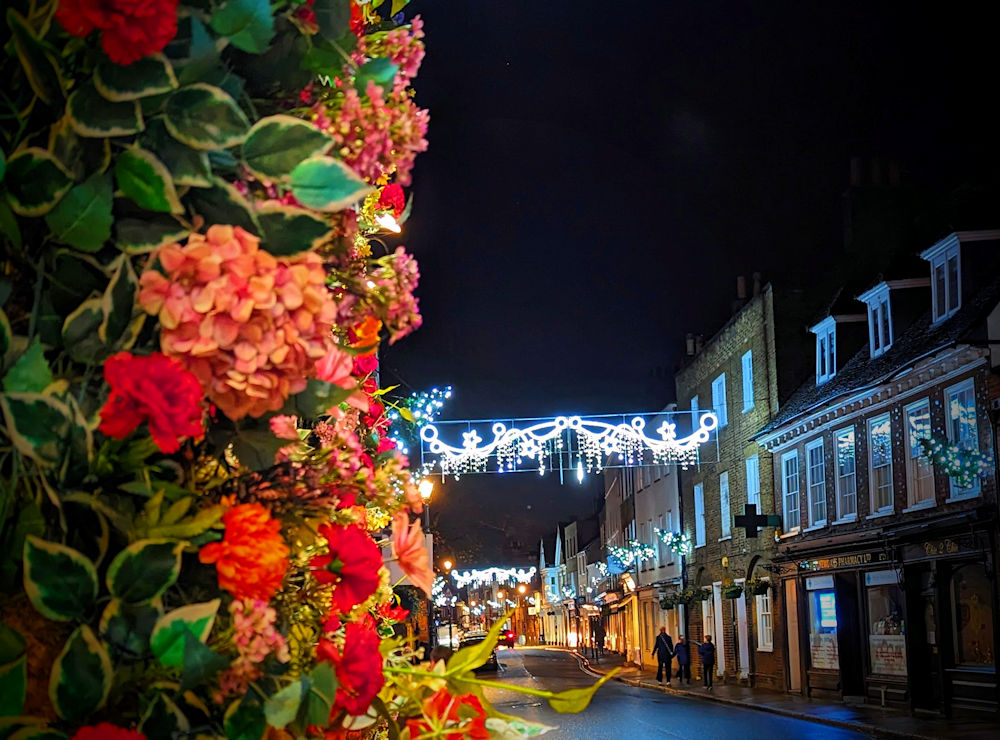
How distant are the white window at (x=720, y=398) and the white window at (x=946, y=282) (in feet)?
46.5

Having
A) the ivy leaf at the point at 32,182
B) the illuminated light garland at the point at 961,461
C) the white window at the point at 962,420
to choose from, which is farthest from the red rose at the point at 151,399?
the white window at the point at 962,420

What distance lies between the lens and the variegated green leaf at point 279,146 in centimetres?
201

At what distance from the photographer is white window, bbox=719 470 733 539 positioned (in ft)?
121

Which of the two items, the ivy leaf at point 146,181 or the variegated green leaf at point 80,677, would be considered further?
the ivy leaf at point 146,181

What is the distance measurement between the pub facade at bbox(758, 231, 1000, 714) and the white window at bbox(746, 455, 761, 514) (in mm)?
1431

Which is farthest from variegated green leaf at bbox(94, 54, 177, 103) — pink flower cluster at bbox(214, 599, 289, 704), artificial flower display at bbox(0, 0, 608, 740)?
pink flower cluster at bbox(214, 599, 289, 704)

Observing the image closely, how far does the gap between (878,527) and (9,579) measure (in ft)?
82.0

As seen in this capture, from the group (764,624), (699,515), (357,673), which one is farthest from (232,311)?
(699,515)

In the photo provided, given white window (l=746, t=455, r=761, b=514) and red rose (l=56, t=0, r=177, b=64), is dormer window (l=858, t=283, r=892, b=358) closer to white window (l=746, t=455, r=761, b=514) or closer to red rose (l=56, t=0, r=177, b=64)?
white window (l=746, t=455, r=761, b=514)

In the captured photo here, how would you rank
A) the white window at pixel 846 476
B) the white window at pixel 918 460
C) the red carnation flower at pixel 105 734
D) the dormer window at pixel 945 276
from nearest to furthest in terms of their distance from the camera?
the red carnation flower at pixel 105 734 → the dormer window at pixel 945 276 → the white window at pixel 918 460 → the white window at pixel 846 476

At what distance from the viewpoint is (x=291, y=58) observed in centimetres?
221

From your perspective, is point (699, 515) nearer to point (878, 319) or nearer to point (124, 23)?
point (878, 319)

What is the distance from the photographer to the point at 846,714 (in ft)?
78.4

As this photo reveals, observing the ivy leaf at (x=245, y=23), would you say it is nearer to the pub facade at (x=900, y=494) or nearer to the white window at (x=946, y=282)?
the pub facade at (x=900, y=494)
